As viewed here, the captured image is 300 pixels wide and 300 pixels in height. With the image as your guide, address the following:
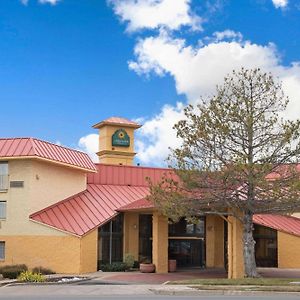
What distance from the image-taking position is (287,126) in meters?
25.4

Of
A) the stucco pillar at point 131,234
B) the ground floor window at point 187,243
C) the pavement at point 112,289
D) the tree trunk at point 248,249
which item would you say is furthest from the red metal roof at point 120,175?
the tree trunk at point 248,249

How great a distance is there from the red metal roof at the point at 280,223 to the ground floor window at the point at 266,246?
0.45 m

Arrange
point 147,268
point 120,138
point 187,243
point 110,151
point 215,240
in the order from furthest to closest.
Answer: point 120,138, point 110,151, point 215,240, point 187,243, point 147,268

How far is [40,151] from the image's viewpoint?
34.9m

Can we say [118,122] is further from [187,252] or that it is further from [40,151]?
[40,151]

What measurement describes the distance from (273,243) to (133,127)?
98.8ft

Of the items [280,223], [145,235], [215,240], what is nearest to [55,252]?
[145,235]

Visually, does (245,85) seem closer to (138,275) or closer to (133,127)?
(138,275)

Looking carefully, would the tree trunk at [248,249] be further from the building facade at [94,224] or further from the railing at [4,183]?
the railing at [4,183]

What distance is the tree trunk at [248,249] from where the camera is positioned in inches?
1073

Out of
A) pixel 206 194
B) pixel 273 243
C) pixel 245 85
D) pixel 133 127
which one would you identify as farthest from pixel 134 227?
pixel 133 127

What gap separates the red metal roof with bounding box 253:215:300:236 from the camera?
3722cm

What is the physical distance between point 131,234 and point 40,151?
7.90 m

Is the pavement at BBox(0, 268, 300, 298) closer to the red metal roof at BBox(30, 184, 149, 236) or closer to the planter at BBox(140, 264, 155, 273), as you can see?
the planter at BBox(140, 264, 155, 273)
